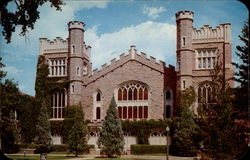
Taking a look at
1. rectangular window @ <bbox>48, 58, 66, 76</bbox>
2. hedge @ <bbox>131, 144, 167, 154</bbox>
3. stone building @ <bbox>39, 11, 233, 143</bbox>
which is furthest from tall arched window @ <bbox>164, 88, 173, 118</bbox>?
rectangular window @ <bbox>48, 58, 66, 76</bbox>

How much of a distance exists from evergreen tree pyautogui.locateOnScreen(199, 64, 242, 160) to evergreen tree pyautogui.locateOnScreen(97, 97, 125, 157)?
13.3 m

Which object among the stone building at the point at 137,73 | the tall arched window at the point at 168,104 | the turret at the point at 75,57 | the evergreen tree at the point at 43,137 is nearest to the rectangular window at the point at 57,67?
the stone building at the point at 137,73

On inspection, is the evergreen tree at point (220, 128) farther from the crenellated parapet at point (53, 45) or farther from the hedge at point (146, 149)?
the crenellated parapet at point (53, 45)

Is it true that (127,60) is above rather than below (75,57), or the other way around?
below

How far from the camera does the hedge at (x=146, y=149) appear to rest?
28.2m

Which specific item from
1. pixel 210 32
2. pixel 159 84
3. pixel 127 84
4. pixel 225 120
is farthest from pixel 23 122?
pixel 225 120

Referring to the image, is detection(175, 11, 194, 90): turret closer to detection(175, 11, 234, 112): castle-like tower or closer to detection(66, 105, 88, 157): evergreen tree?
detection(175, 11, 234, 112): castle-like tower

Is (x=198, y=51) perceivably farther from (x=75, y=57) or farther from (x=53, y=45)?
(x=53, y=45)

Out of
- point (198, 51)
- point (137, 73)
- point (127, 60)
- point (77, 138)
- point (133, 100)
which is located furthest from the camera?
point (127, 60)

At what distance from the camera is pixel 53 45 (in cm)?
3594

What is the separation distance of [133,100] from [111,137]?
770cm

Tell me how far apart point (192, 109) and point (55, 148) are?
1238cm

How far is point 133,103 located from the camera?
3222cm

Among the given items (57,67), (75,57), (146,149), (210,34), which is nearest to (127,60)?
(75,57)
